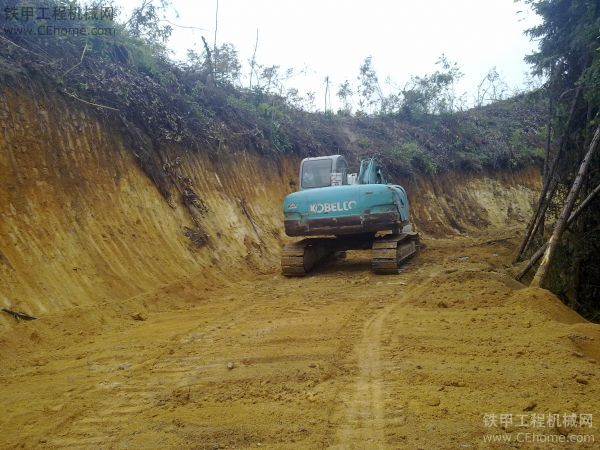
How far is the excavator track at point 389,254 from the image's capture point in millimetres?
9242

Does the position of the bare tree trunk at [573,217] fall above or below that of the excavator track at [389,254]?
above

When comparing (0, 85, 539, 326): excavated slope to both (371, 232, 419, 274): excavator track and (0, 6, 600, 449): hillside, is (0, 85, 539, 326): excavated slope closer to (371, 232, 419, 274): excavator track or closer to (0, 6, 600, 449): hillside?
(0, 6, 600, 449): hillside

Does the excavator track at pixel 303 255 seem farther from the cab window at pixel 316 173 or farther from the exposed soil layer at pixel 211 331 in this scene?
the cab window at pixel 316 173

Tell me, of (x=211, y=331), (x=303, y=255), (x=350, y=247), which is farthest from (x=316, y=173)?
(x=211, y=331)

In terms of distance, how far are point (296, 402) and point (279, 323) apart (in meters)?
2.28

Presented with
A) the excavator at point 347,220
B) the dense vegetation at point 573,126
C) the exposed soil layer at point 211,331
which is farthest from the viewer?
the excavator at point 347,220

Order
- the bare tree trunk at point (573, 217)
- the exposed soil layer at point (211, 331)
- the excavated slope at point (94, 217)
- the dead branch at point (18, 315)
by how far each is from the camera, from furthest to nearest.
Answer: the bare tree trunk at point (573, 217) < the excavated slope at point (94, 217) < the dead branch at point (18, 315) < the exposed soil layer at point (211, 331)

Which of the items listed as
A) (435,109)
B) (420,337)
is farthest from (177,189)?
(435,109)

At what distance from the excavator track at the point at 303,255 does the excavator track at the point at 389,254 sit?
1.38 meters

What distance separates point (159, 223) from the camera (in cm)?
938

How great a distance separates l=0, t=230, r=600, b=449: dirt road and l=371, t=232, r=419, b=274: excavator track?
2259 millimetres

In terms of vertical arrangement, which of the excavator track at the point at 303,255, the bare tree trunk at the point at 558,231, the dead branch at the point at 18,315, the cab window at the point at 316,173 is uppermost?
the cab window at the point at 316,173

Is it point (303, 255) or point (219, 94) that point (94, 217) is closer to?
point (303, 255)

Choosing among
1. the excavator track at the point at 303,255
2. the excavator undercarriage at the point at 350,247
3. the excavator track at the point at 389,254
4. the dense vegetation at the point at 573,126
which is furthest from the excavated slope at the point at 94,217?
the dense vegetation at the point at 573,126
